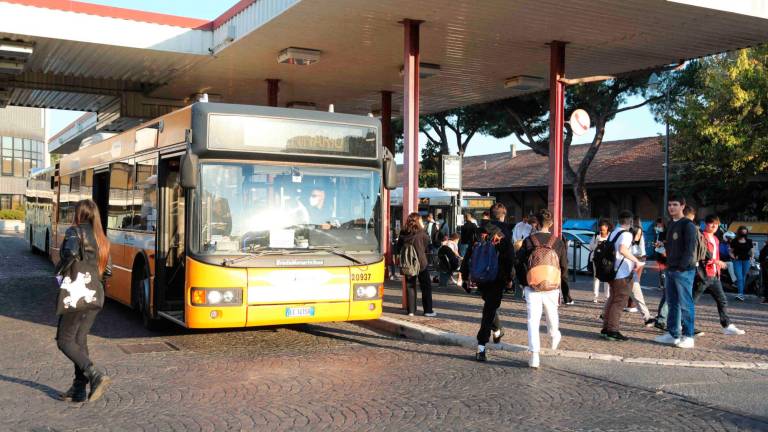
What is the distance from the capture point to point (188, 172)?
335 inches

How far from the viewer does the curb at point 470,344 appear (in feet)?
28.0

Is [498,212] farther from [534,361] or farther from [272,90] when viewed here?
[272,90]

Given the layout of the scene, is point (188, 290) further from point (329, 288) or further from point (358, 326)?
point (358, 326)

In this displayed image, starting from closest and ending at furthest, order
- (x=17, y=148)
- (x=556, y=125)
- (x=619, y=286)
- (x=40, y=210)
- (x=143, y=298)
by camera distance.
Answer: (x=619, y=286)
(x=143, y=298)
(x=556, y=125)
(x=40, y=210)
(x=17, y=148)

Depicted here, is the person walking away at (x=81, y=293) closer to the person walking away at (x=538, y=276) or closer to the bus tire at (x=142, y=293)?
the bus tire at (x=142, y=293)

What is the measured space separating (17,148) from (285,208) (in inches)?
2810

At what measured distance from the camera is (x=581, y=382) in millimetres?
7691

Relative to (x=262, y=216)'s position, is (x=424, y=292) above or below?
below

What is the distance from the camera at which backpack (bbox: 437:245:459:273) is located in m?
16.0

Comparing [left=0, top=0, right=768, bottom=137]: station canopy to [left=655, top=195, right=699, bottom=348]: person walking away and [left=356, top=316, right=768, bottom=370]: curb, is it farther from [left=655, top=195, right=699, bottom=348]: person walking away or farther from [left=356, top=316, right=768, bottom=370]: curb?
[left=356, top=316, right=768, bottom=370]: curb

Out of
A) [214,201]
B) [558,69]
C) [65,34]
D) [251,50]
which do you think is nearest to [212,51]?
[251,50]

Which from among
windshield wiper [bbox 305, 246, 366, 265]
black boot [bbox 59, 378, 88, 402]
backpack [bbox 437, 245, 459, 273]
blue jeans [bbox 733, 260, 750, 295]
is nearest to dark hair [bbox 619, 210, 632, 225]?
windshield wiper [bbox 305, 246, 366, 265]

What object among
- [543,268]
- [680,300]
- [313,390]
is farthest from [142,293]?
[680,300]

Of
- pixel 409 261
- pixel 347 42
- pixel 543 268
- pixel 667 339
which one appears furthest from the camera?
pixel 347 42
